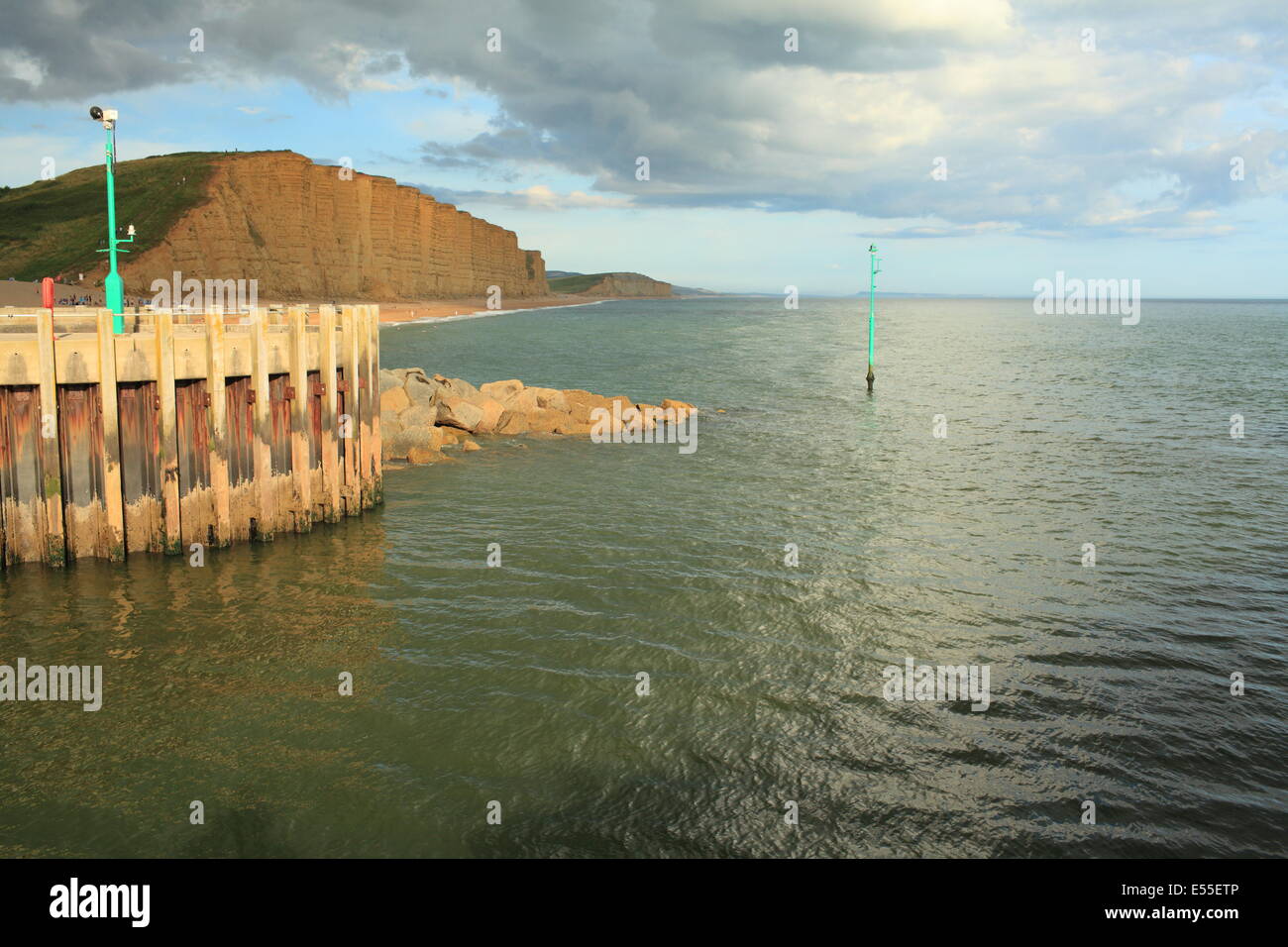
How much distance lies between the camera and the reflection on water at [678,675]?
8508 mm

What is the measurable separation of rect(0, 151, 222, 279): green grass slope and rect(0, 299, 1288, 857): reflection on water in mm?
88758

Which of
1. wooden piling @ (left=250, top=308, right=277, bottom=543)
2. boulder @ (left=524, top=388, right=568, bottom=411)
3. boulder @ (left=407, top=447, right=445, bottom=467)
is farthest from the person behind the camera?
boulder @ (left=524, top=388, right=568, bottom=411)

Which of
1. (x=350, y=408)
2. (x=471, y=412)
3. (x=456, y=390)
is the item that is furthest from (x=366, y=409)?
(x=456, y=390)

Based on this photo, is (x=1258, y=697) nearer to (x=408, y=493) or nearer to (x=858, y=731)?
(x=858, y=731)

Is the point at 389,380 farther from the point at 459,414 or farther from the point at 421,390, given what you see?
the point at 459,414

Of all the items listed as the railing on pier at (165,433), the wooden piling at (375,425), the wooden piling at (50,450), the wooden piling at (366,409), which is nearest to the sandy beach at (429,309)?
the wooden piling at (375,425)

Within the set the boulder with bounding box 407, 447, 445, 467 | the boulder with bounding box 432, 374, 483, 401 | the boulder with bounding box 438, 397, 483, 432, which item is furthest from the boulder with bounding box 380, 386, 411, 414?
the boulder with bounding box 432, 374, 483, 401

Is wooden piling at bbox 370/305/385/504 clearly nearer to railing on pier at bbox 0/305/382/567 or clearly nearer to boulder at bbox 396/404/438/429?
railing on pier at bbox 0/305/382/567

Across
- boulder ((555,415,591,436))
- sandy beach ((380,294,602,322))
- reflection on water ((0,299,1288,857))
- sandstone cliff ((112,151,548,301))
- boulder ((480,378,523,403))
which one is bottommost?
reflection on water ((0,299,1288,857))

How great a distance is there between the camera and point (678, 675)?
38.1 ft

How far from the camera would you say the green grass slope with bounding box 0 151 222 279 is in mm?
96875

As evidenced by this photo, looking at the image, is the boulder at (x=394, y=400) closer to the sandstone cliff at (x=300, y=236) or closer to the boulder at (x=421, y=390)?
the boulder at (x=421, y=390)
